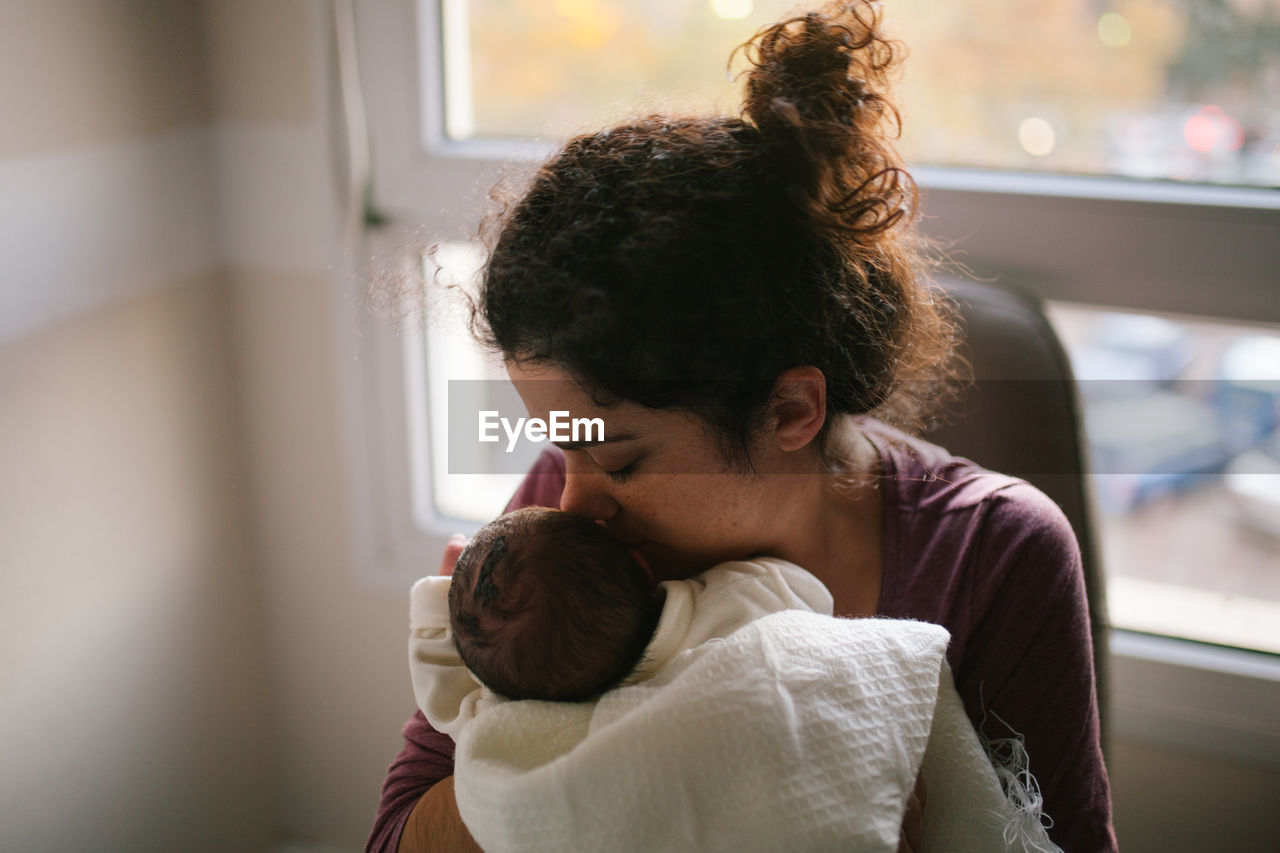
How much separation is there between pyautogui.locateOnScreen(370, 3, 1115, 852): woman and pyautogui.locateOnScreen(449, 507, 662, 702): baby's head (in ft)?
0.28

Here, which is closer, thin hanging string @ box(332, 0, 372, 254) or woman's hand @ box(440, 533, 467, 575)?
woman's hand @ box(440, 533, 467, 575)

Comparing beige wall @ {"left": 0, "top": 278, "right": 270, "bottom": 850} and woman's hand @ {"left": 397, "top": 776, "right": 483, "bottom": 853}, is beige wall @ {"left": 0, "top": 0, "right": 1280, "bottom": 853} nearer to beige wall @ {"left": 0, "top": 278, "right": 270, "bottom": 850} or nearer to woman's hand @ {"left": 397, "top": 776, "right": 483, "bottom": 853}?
beige wall @ {"left": 0, "top": 278, "right": 270, "bottom": 850}

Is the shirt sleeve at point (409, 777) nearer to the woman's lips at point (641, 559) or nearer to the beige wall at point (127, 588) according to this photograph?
the woman's lips at point (641, 559)

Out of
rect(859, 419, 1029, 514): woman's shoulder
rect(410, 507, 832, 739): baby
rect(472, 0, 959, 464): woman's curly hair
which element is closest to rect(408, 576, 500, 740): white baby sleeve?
rect(410, 507, 832, 739): baby

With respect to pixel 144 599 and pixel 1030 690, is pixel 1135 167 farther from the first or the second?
pixel 144 599

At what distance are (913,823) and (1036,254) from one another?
0.78 metres

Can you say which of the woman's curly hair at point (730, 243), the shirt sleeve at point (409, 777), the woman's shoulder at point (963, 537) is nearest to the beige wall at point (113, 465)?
the shirt sleeve at point (409, 777)

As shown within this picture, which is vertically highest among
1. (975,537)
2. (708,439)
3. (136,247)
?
(136,247)

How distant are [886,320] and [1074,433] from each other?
34 centimetres

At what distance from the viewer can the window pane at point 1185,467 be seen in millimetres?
1303

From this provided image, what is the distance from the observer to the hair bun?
0.80 m

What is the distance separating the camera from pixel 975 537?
950 millimetres

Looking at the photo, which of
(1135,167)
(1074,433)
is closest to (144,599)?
(1074,433)

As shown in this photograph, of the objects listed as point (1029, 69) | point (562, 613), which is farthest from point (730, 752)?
point (1029, 69)
